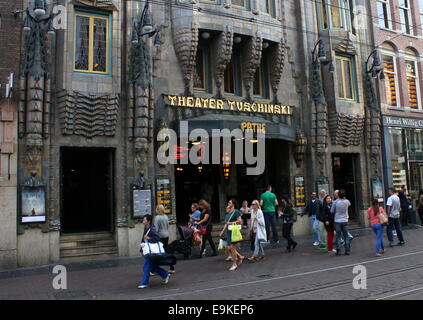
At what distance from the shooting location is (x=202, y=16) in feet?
53.1

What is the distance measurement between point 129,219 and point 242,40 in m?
8.94

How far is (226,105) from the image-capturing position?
55.8 feet

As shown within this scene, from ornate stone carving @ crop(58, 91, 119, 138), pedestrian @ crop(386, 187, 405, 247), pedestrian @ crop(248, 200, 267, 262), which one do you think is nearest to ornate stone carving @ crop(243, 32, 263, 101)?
ornate stone carving @ crop(58, 91, 119, 138)

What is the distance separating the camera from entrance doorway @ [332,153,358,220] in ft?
67.9

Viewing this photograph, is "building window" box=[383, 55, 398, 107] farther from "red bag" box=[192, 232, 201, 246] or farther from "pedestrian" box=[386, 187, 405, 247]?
"red bag" box=[192, 232, 201, 246]

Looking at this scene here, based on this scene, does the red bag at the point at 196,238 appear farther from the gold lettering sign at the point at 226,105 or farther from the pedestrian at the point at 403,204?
the pedestrian at the point at 403,204

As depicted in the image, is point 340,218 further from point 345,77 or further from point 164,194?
point 345,77

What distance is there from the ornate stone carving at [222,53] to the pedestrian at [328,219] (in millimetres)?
6482

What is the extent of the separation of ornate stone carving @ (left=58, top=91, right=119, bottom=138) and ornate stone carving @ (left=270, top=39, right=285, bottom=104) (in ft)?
24.9

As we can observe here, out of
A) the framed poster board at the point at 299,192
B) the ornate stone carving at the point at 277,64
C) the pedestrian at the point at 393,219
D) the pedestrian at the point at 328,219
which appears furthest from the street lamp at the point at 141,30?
the pedestrian at the point at 393,219

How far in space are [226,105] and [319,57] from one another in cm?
459

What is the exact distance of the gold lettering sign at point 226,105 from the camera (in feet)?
52.1

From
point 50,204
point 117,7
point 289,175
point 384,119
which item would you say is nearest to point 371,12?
point 384,119

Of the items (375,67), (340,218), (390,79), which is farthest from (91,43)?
(390,79)
